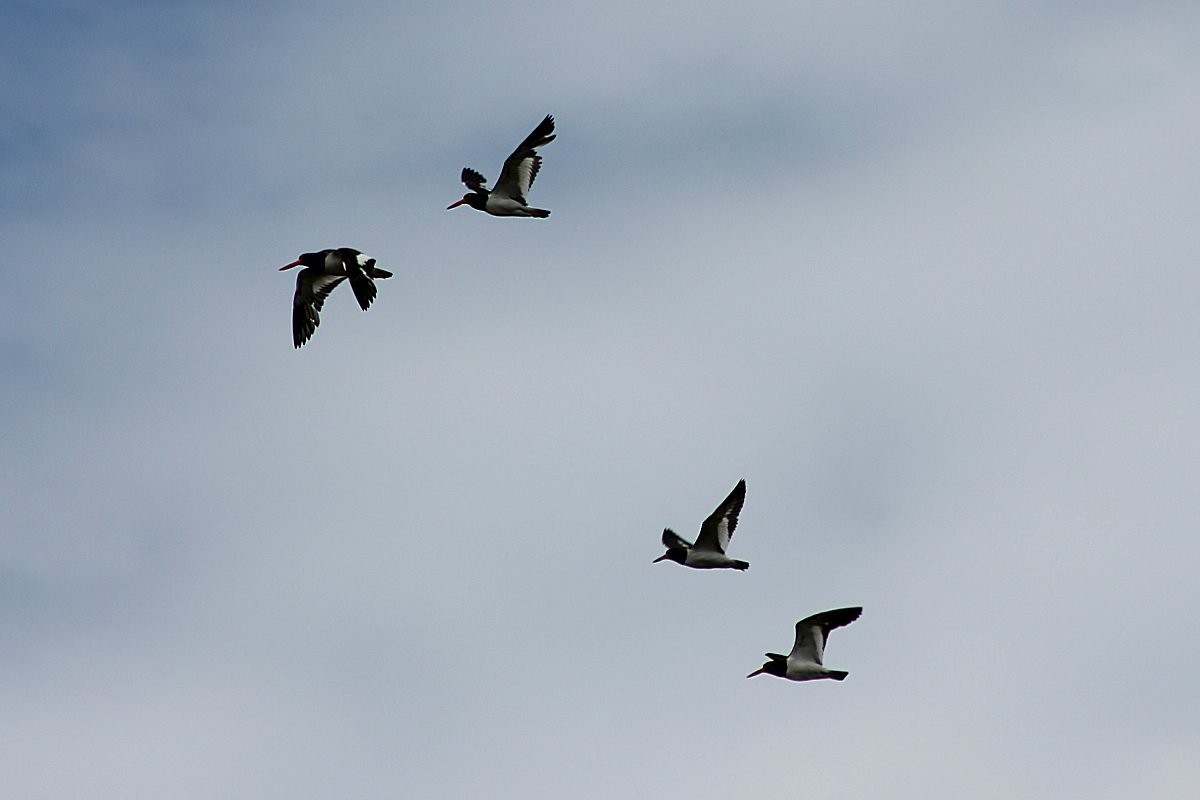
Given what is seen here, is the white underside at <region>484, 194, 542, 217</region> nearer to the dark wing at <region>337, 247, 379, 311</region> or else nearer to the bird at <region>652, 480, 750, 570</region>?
the dark wing at <region>337, 247, 379, 311</region>

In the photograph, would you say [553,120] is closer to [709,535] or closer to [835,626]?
[709,535]

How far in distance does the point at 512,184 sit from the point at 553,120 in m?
1.72

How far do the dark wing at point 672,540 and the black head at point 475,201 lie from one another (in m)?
8.60

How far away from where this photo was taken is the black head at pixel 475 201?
33906 mm

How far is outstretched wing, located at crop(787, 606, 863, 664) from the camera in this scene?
28188 mm

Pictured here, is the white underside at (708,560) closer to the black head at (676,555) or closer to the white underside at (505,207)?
the black head at (676,555)

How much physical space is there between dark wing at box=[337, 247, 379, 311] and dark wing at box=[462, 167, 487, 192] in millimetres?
3759

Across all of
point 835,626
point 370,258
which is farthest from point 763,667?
point 370,258

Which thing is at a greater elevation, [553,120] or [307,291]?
[553,120]

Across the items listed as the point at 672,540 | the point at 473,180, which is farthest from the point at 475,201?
the point at 672,540

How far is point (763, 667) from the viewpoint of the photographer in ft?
96.6

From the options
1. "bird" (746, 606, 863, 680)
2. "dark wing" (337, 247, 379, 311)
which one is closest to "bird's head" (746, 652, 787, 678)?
"bird" (746, 606, 863, 680)

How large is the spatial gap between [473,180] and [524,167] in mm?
1299

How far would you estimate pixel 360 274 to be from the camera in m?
30.3
